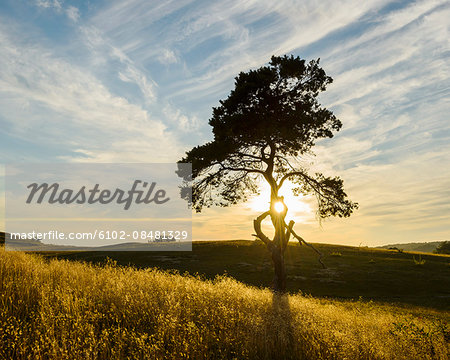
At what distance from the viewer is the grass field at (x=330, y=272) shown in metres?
23.1

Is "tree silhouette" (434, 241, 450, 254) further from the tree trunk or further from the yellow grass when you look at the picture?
the yellow grass

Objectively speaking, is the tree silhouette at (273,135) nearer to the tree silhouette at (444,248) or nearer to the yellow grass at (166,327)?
the yellow grass at (166,327)

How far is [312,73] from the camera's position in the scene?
58.9 ft

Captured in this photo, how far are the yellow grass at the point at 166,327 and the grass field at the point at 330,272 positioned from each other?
10.1 meters

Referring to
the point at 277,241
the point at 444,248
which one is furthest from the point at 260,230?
the point at 444,248

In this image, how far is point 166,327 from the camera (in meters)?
6.45

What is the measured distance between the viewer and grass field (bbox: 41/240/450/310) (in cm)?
2306

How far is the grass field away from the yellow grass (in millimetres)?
10085

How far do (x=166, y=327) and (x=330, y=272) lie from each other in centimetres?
2596

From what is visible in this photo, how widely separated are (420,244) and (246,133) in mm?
224907

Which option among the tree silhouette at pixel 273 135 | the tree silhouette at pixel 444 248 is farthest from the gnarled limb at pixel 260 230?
the tree silhouette at pixel 444 248

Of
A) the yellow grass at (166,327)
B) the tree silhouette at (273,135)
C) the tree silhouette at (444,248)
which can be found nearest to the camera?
the yellow grass at (166,327)

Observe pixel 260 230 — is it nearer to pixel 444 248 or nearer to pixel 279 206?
pixel 279 206

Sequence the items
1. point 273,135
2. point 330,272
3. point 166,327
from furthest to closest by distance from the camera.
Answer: point 330,272 < point 273,135 < point 166,327
